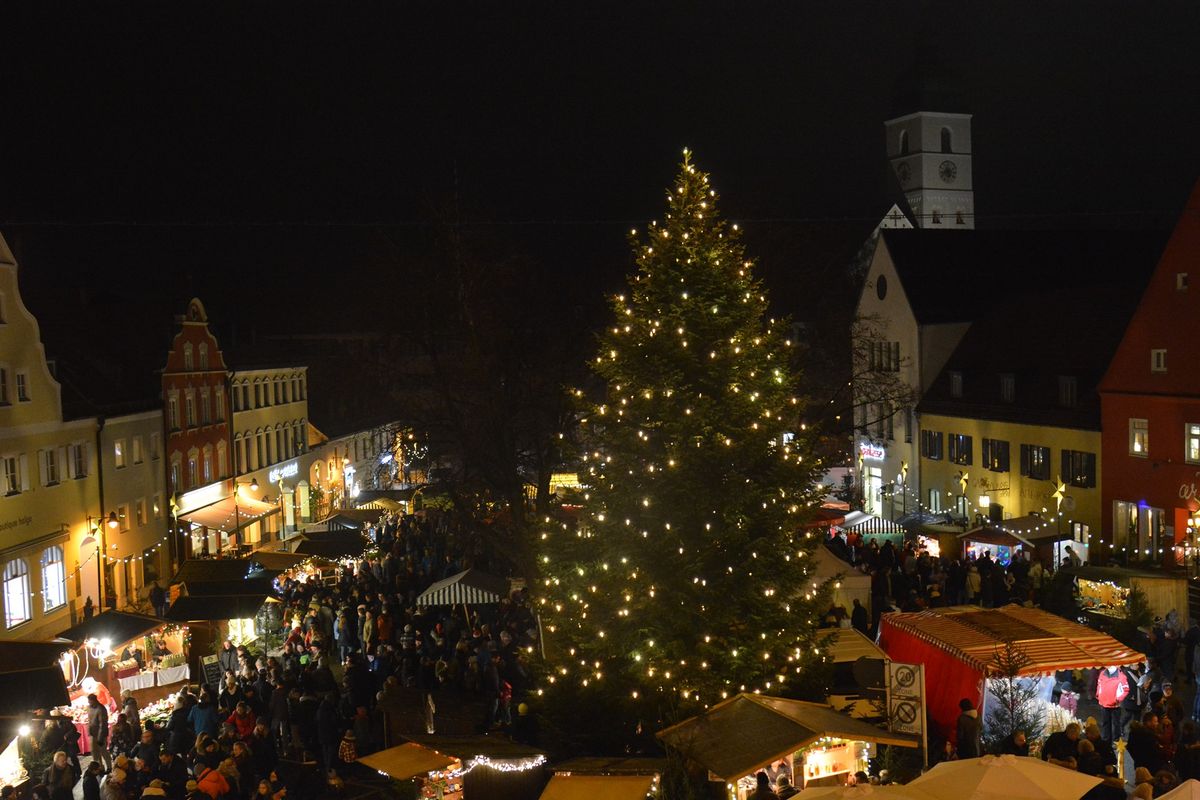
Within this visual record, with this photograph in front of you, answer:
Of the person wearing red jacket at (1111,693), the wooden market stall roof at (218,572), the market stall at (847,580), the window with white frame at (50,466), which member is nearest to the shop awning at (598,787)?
the person wearing red jacket at (1111,693)

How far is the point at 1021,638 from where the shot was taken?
16.2 metres

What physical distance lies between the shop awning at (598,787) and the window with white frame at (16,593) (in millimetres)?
20004

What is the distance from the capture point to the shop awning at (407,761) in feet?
44.7

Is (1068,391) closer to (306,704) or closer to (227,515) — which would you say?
(306,704)

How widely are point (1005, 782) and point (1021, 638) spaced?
24.1 feet

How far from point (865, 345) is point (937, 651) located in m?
27.6

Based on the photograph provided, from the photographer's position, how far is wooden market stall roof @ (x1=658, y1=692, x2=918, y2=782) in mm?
11500

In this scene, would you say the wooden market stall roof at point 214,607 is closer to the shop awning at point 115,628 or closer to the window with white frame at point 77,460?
the shop awning at point 115,628

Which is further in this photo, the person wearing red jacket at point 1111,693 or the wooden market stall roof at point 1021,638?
the person wearing red jacket at point 1111,693

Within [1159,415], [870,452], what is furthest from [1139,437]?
[870,452]

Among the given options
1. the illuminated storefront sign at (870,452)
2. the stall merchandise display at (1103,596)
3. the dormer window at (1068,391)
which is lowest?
the stall merchandise display at (1103,596)

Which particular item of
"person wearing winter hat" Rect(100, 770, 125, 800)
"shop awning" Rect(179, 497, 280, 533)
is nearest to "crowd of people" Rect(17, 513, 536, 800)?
"person wearing winter hat" Rect(100, 770, 125, 800)

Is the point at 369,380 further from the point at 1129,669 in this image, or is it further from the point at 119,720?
the point at 1129,669

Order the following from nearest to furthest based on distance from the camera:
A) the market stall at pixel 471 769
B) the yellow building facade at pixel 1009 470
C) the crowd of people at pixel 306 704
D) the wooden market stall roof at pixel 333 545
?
the market stall at pixel 471 769, the crowd of people at pixel 306 704, the wooden market stall roof at pixel 333 545, the yellow building facade at pixel 1009 470
